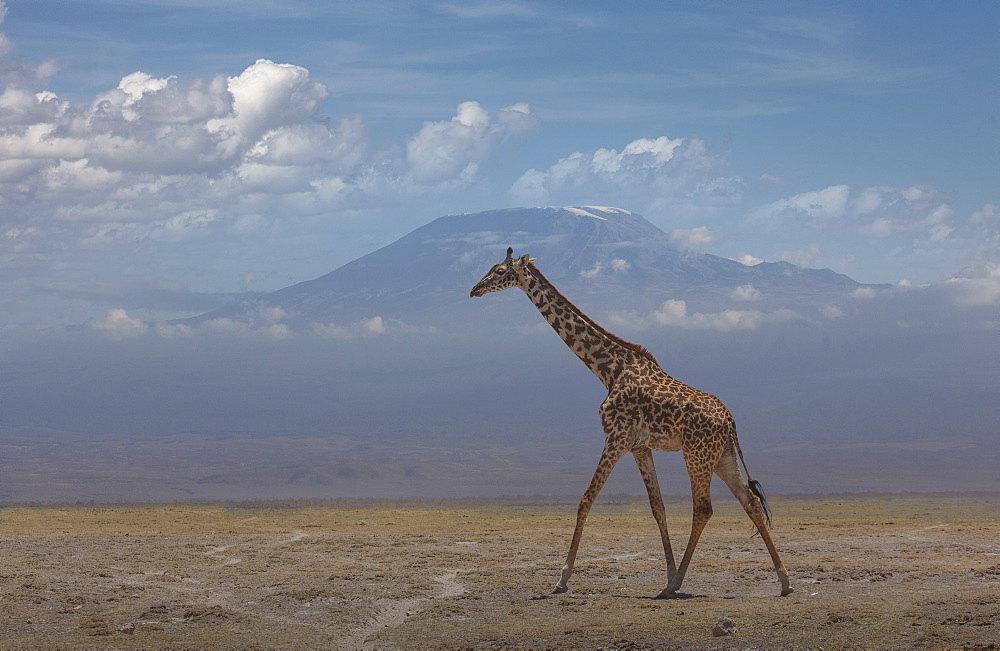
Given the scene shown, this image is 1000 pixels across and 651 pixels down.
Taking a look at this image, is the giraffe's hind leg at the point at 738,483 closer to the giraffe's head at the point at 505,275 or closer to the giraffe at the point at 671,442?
the giraffe at the point at 671,442

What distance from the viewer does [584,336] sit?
959 inches

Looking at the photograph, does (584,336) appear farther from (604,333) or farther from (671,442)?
(671,442)

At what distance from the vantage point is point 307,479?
185875mm

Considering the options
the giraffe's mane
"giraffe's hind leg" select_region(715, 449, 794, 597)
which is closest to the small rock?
"giraffe's hind leg" select_region(715, 449, 794, 597)

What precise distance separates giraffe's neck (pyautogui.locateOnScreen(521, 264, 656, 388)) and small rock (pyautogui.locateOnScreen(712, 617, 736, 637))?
6.68m

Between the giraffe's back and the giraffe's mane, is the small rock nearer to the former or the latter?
the giraffe's back

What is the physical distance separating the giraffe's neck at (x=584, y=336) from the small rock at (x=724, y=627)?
21.9 feet

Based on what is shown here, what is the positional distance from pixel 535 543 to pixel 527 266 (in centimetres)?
1073

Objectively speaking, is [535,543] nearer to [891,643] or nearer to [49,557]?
[49,557]

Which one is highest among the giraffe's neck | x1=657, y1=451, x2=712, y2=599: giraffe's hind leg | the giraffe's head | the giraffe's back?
the giraffe's head

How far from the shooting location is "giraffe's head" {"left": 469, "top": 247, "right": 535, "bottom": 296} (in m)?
24.5

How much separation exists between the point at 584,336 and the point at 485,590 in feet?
18.0

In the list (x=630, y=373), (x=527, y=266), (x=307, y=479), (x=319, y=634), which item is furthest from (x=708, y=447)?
(x=307, y=479)

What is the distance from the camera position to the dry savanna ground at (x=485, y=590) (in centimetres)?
1839
